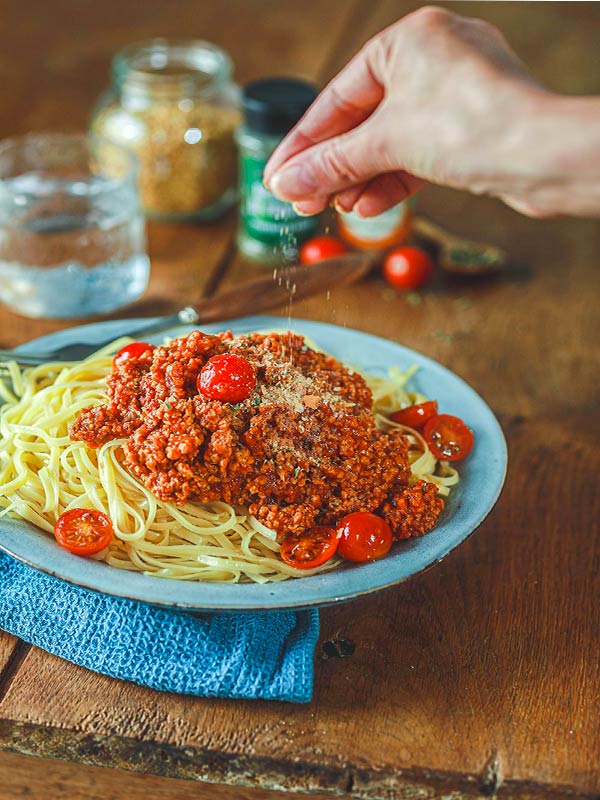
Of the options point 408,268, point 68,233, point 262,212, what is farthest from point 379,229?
point 68,233

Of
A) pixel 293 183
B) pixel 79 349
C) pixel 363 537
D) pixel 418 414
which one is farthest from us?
pixel 79 349

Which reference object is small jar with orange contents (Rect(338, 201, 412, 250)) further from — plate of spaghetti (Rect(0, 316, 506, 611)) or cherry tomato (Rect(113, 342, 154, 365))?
cherry tomato (Rect(113, 342, 154, 365))

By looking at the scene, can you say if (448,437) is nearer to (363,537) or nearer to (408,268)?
(363,537)

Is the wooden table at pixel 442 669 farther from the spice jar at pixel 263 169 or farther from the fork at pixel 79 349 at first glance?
the fork at pixel 79 349

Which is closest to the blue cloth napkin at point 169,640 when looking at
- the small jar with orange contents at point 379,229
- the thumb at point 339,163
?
the thumb at point 339,163

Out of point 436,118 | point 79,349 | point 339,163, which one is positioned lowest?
point 79,349

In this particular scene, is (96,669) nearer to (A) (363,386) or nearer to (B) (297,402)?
(B) (297,402)
